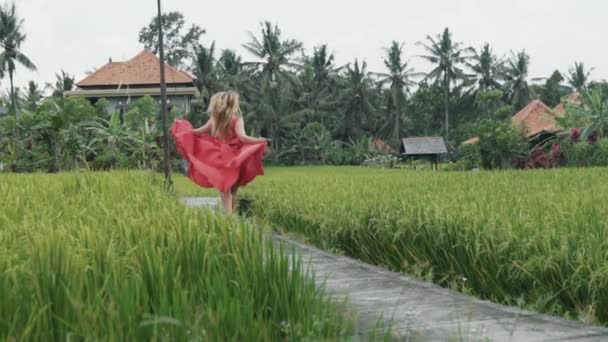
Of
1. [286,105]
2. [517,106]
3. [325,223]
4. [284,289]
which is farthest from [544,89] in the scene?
[284,289]

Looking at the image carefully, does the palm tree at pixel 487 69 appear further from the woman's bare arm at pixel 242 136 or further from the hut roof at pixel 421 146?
the woman's bare arm at pixel 242 136

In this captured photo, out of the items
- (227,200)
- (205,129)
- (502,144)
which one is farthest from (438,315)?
(502,144)

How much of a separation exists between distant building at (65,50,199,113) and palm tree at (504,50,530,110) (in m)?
24.4

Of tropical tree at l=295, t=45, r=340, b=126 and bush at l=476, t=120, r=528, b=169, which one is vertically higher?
tropical tree at l=295, t=45, r=340, b=126

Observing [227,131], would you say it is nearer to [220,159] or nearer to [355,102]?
[220,159]

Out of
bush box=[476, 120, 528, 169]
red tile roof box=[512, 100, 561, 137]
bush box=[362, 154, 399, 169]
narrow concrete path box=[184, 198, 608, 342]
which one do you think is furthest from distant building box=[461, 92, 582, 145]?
narrow concrete path box=[184, 198, 608, 342]

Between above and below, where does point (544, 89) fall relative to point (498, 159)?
above

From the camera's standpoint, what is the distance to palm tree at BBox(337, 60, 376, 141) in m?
50.9

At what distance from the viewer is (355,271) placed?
14.4 feet

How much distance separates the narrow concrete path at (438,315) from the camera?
260 cm

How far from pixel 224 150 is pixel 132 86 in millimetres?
32732

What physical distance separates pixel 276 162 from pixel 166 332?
4389 cm

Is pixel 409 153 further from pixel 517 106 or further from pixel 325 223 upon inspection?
pixel 325 223

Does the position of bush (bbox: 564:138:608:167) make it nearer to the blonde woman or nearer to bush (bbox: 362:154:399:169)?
the blonde woman
